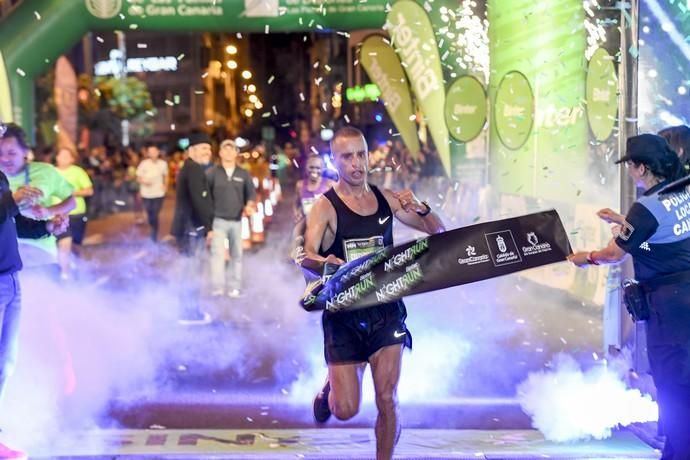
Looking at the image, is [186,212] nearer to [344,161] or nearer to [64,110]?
[344,161]

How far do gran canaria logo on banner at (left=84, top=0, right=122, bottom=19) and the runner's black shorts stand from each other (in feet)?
23.2

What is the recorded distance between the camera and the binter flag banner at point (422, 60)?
39.5ft

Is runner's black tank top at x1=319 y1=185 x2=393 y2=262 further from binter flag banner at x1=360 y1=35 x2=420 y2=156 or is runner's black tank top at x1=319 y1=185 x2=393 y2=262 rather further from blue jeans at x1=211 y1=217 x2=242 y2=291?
binter flag banner at x1=360 y1=35 x2=420 y2=156

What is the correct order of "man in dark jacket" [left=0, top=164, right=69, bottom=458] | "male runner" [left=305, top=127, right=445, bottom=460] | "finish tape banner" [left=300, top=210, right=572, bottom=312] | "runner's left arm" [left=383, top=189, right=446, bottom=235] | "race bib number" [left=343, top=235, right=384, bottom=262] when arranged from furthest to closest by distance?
"man in dark jacket" [left=0, top=164, right=69, bottom=458] < "runner's left arm" [left=383, top=189, right=446, bottom=235] < "race bib number" [left=343, top=235, right=384, bottom=262] < "male runner" [left=305, top=127, right=445, bottom=460] < "finish tape banner" [left=300, top=210, right=572, bottom=312]

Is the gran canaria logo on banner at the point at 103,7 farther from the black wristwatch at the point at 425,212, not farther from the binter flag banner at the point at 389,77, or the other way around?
the black wristwatch at the point at 425,212

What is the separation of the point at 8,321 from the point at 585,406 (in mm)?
3638

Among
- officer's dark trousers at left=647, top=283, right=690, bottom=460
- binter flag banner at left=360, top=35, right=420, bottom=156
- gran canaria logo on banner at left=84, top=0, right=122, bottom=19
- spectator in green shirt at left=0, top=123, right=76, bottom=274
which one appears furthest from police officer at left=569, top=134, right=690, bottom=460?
binter flag banner at left=360, top=35, right=420, bottom=156

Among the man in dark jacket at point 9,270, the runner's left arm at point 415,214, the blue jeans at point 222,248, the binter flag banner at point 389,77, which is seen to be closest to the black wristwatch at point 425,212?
the runner's left arm at point 415,214

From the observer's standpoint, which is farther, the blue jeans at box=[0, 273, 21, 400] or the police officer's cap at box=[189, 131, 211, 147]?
the police officer's cap at box=[189, 131, 211, 147]

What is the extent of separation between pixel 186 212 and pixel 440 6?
382cm

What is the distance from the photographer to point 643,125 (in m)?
6.39

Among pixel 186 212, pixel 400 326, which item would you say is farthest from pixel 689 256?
pixel 186 212

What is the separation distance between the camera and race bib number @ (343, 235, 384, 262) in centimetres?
515

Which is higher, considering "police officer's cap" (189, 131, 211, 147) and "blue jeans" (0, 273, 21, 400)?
"police officer's cap" (189, 131, 211, 147)
